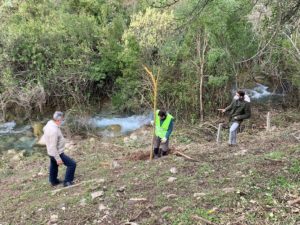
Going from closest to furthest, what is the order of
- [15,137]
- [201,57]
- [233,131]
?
1. [233,131]
2. [201,57]
3. [15,137]

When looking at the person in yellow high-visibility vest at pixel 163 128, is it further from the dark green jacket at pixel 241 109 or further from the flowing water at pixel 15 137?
the flowing water at pixel 15 137

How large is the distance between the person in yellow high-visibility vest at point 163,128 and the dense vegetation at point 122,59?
19.5 ft

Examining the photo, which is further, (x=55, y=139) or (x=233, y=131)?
(x=233, y=131)

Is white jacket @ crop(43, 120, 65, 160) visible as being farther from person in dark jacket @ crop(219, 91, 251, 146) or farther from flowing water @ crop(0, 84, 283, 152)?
flowing water @ crop(0, 84, 283, 152)

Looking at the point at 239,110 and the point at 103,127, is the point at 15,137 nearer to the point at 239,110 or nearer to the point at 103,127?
the point at 103,127

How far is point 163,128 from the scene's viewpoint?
31.9 feet

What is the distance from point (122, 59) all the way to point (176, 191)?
11398 mm

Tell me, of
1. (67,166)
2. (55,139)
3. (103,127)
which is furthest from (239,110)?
(103,127)

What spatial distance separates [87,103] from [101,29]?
3.55 m

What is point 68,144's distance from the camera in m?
15.4

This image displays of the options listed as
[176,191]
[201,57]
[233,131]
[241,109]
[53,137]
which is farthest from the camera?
[201,57]

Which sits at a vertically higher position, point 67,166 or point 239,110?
point 239,110

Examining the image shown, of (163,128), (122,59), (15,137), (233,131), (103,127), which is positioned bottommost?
(15,137)

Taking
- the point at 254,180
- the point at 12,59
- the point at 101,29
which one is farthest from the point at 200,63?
the point at 254,180
